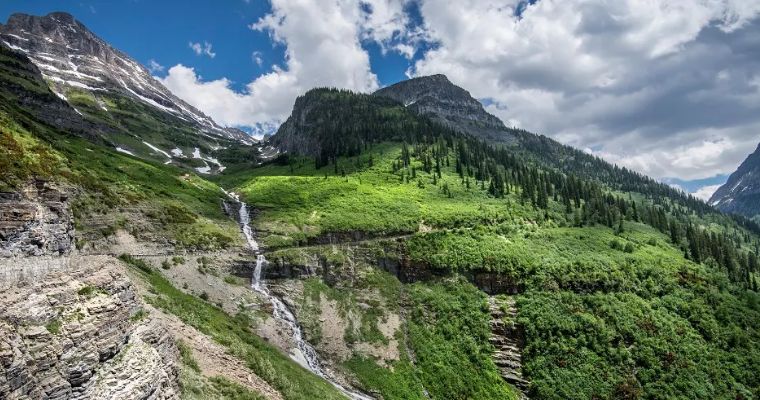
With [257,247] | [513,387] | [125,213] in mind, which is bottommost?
[513,387]

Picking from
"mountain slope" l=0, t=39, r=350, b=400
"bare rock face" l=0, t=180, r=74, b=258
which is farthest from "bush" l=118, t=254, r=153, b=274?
"bare rock face" l=0, t=180, r=74, b=258

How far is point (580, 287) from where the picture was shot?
71.6 metres

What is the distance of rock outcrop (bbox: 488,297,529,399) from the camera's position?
56.3 meters

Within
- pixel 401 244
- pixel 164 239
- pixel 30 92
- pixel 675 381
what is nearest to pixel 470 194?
pixel 401 244

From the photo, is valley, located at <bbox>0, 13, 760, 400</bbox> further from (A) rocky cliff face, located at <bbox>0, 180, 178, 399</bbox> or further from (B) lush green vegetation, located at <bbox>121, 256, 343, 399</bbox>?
(B) lush green vegetation, located at <bbox>121, 256, 343, 399</bbox>

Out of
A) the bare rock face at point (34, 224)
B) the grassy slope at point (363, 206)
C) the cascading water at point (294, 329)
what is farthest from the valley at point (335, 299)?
the grassy slope at point (363, 206)

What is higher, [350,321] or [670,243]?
[670,243]

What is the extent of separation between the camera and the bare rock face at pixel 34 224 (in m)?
32.1

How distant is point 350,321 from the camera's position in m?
62.4

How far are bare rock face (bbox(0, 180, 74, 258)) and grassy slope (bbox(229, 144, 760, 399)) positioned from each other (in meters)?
36.3

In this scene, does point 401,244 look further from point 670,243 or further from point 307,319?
point 670,243

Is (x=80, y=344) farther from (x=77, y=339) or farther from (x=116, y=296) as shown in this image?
(x=116, y=296)

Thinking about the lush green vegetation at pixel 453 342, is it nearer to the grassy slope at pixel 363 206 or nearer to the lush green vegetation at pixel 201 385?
the grassy slope at pixel 363 206

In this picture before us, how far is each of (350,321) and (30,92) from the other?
14131 centimetres
